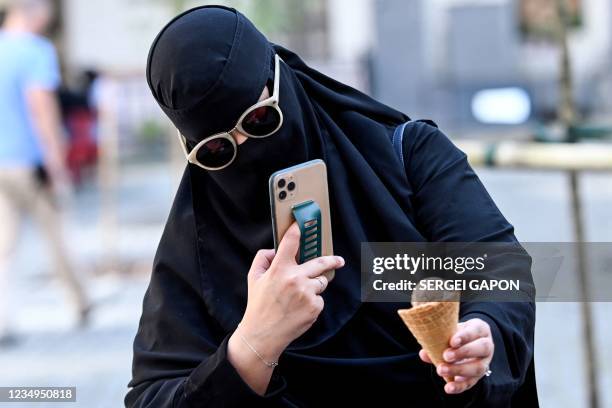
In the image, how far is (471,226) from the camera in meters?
1.82

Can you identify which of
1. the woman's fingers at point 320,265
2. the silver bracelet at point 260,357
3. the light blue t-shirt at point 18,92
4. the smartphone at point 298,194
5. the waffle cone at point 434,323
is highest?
the light blue t-shirt at point 18,92

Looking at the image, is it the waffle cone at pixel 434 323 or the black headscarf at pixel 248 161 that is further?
the black headscarf at pixel 248 161

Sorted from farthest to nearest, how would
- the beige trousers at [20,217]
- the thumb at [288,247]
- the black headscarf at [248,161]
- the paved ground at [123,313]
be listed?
the beige trousers at [20,217] < the paved ground at [123,313] < the black headscarf at [248,161] < the thumb at [288,247]

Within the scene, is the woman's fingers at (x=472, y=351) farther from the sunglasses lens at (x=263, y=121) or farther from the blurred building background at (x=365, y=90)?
the blurred building background at (x=365, y=90)

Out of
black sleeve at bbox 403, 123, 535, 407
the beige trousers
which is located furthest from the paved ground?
black sleeve at bbox 403, 123, 535, 407

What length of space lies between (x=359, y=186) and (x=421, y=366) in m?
0.36

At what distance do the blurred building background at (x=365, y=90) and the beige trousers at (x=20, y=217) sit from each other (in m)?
0.33

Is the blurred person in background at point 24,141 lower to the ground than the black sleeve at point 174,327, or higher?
higher

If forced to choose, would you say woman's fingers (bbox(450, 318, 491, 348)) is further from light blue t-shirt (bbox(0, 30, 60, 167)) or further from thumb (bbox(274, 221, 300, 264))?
light blue t-shirt (bbox(0, 30, 60, 167))

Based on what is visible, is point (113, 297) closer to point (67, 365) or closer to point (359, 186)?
point (67, 365)

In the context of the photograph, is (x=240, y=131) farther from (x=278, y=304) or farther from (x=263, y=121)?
(x=278, y=304)

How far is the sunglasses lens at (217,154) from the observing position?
1.80 m

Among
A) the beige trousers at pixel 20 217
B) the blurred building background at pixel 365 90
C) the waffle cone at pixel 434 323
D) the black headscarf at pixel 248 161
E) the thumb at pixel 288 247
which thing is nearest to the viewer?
the waffle cone at pixel 434 323

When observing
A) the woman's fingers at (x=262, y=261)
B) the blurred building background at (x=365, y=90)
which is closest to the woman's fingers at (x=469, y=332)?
the woman's fingers at (x=262, y=261)
